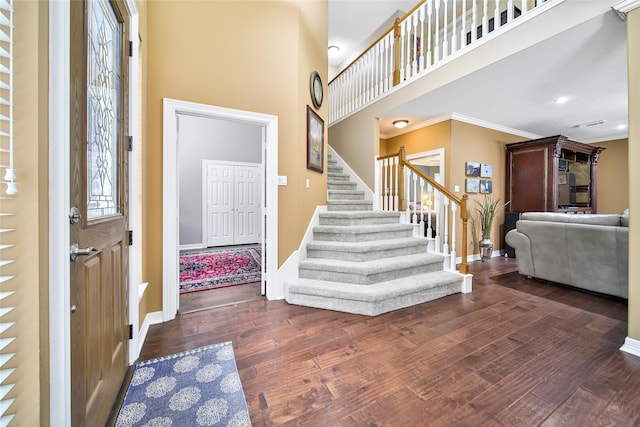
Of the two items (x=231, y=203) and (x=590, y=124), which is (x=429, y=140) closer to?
(x=590, y=124)

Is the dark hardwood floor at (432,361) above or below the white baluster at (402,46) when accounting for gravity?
below

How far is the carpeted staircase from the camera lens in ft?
8.05

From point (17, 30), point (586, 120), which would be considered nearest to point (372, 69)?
point (586, 120)

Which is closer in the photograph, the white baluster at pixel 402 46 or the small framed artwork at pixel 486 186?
the white baluster at pixel 402 46

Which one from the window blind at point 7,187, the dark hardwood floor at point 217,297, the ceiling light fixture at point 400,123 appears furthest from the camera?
the ceiling light fixture at point 400,123

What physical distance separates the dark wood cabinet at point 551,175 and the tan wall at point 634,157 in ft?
11.2

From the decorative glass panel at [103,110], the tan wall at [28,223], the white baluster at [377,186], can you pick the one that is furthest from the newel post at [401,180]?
the tan wall at [28,223]

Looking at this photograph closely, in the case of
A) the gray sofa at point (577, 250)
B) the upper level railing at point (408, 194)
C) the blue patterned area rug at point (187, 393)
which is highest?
the upper level railing at point (408, 194)

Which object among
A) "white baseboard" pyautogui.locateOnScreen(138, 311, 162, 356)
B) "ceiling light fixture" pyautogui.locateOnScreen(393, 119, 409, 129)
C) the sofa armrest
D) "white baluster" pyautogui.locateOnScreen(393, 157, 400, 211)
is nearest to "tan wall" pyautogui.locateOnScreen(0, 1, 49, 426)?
"white baseboard" pyautogui.locateOnScreen(138, 311, 162, 356)

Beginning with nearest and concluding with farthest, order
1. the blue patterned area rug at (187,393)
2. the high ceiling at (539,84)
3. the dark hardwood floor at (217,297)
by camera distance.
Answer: the blue patterned area rug at (187,393), the high ceiling at (539,84), the dark hardwood floor at (217,297)

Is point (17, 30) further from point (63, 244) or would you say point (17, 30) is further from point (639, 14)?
point (639, 14)

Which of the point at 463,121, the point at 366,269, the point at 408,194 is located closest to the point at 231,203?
the point at 408,194

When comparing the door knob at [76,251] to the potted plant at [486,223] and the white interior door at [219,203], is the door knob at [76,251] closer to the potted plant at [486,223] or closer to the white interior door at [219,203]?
the white interior door at [219,203]

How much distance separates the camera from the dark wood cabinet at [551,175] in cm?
456
